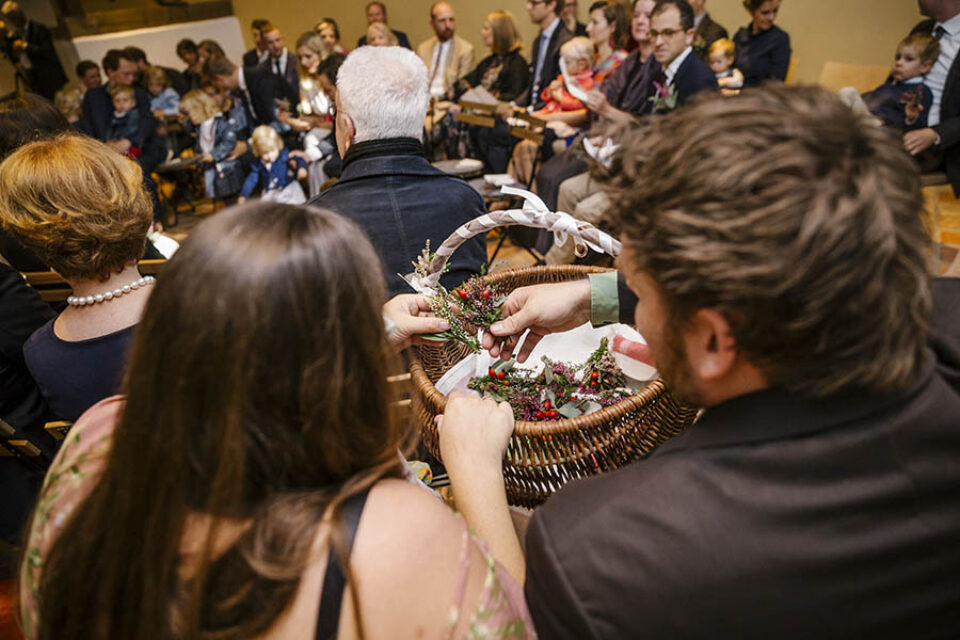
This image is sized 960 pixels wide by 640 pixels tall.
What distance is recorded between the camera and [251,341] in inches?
22.5

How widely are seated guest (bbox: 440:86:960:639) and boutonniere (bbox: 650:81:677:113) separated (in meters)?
2.71

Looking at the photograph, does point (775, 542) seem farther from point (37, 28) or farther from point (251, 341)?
point (37, 28)

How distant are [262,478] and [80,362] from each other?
1.01 m

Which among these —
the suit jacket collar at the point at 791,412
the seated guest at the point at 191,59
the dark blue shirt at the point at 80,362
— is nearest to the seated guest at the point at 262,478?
the suit jacket collar at the point at 791,412

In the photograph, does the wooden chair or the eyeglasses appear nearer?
the wooden chair

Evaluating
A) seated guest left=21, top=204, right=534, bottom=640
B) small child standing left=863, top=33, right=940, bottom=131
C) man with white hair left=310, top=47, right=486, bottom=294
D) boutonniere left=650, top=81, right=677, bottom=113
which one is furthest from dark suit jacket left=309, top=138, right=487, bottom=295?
small child standing left=863, top=33, right=940, bottom=131

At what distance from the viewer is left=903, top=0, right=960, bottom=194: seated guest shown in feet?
9.09

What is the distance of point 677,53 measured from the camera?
10.7 feet

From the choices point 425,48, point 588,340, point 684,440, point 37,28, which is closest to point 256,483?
point 684,440

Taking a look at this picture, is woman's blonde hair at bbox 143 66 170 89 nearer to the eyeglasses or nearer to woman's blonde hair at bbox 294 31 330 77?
woman's blonde hair at bbox 294 31 330 77

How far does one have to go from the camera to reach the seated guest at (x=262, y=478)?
58cm

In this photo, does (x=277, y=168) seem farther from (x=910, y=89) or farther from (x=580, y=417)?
(x=910, y=89)

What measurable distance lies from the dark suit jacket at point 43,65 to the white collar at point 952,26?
9456 millimetres

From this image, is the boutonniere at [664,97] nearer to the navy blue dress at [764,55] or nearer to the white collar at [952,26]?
the white collar at [952,26]
